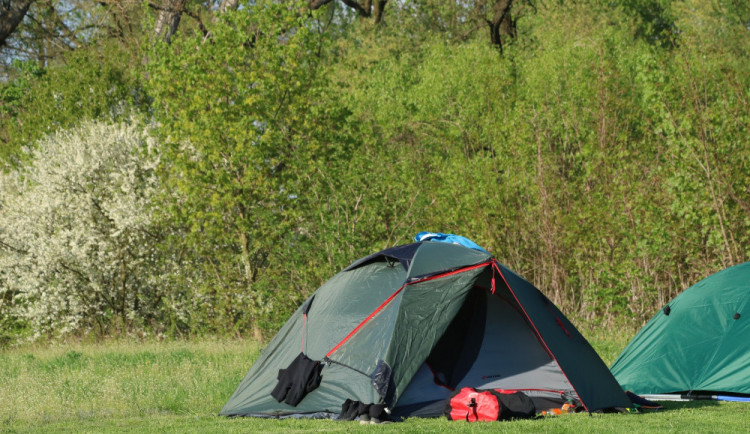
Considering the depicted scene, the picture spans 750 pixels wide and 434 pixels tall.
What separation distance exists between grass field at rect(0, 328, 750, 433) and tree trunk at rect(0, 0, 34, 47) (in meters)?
8.61

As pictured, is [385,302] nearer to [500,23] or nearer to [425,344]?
[425,344]

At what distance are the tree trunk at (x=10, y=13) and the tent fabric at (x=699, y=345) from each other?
16613mm

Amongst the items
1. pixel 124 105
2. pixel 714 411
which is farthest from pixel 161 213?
pixel 714 411

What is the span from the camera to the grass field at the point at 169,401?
24.8ft

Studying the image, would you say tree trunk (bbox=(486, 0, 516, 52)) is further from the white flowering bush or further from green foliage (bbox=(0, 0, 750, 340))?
the white flowering bush

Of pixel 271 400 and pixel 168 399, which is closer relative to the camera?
pixel 271 400

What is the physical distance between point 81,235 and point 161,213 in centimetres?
230

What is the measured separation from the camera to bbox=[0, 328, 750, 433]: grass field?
7555mm

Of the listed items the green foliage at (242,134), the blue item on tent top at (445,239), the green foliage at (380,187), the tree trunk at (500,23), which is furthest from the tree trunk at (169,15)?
the blue item on tent top at (445,239)

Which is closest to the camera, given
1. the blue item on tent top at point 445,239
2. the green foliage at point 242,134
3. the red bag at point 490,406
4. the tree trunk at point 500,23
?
the red bag at point 490,406

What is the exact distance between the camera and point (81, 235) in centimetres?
1883

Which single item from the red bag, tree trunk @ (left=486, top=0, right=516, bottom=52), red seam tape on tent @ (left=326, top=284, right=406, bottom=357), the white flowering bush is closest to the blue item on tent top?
red seam tape on tent @ (left=326, top=284, right=406, bottom=357)

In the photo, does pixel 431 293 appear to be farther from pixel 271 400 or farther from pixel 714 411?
pixel 714 411

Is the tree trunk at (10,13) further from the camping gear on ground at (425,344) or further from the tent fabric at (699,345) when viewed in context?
the tent fabric at (699,345)
